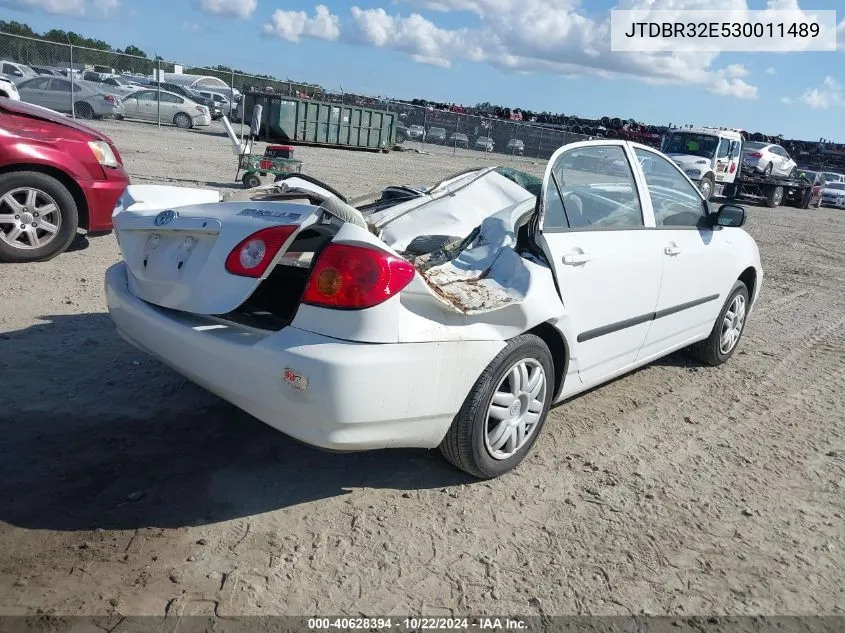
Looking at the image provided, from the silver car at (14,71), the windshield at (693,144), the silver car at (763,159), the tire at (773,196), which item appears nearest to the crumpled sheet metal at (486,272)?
the windshield at (693,144)

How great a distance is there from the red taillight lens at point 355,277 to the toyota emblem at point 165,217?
941mm

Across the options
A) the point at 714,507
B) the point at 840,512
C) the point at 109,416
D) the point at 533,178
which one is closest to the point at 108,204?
the point at 109,416

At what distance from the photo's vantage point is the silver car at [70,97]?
2445 centimetres

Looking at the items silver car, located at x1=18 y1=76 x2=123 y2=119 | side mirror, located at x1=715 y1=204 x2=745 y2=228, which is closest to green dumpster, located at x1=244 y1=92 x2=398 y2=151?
silver car, located at x1=18 y1=76 x2=123 y2=119

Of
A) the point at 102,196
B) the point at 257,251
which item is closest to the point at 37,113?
the point at 102,196

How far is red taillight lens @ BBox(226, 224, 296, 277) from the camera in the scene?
2971 millimetres

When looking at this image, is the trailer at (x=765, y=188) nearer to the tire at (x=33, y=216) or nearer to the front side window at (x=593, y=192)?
the front side window at (x=593, y=192)

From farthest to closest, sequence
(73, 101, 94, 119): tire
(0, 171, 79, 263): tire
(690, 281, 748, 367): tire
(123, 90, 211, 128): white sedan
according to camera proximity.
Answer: (123, 90, 211, 128): white sedan → (73, 101, 94, 119): tire → (0, 171, 79, 263): tire → (690, 281, 748, 367): tire

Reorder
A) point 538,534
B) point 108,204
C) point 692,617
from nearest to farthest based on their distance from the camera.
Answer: point 692,617
point 538,534
point 108,204

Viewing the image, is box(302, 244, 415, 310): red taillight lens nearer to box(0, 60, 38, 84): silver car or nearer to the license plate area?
the license plate area

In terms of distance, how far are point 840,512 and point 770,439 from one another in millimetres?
815

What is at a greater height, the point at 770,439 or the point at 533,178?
the point at 533,178

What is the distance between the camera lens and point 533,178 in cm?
457

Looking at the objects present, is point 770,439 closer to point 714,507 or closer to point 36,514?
point 714,507
